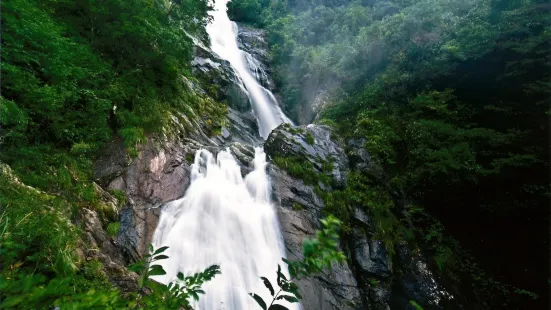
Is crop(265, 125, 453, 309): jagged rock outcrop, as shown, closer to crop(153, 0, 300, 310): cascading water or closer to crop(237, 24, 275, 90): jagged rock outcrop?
crop(153, 0, 300, 310): cascading water

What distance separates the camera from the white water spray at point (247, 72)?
1720cm

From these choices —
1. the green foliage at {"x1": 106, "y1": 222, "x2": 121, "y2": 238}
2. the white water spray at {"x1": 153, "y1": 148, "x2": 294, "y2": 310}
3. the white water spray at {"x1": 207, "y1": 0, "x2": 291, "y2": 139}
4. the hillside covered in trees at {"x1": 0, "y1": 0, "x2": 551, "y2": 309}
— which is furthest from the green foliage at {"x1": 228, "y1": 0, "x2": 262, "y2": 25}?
the green foliage at {"x1": 106, "y1": 222, "x2": 121, "y2": 238}

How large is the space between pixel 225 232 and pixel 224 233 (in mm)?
41

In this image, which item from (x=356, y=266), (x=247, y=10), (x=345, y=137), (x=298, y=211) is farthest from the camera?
(x=247, y=10)

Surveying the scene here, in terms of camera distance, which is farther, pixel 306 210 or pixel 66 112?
pixel 306 210

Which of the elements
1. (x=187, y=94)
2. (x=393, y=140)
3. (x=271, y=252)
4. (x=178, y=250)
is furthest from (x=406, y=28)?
(x=178, y=250)

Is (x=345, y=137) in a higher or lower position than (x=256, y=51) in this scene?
lower

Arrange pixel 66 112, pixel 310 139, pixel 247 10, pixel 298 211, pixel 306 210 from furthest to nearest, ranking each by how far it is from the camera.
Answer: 1. pixel 247 10
2. pixel 310 139
3. pixel 306 210
4. pixel 298 211
5. pixel 66 112

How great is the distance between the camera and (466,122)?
11039mm

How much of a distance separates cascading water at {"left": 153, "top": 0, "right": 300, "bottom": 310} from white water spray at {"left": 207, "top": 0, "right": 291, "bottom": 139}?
7033mm

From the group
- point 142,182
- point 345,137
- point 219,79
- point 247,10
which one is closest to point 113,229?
point 142,182

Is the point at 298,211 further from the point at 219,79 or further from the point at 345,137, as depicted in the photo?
the point at 219,79

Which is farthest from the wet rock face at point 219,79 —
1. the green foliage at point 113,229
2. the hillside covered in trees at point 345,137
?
the green foliage at point 113,229

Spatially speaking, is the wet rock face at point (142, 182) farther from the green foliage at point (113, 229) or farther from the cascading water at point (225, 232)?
the cascading water at point (225, 232)
